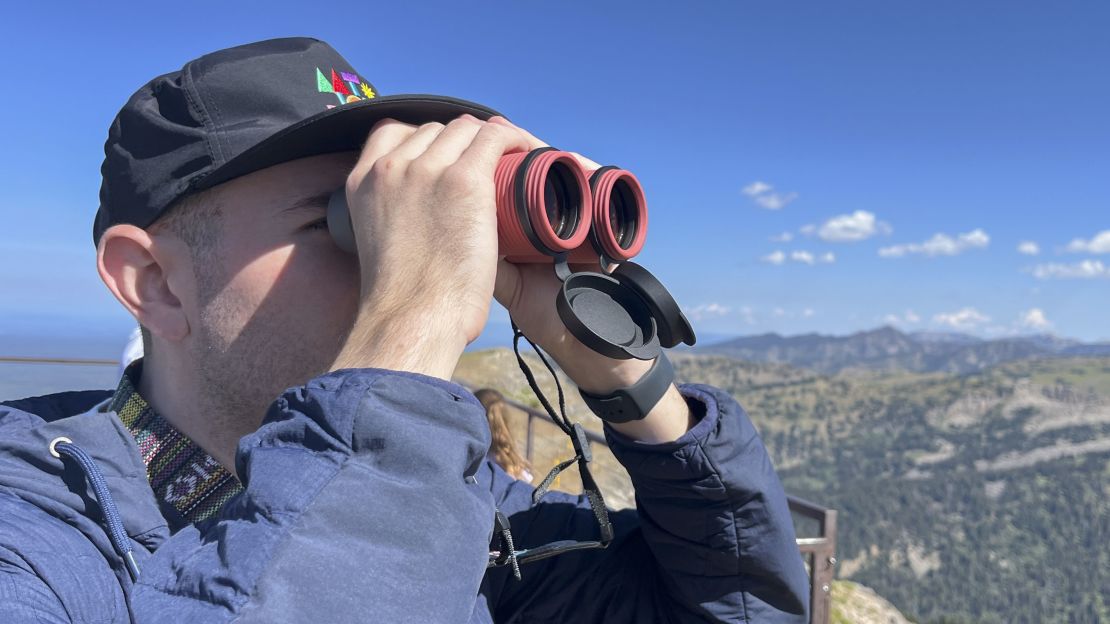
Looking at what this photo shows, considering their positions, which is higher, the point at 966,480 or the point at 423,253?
the point at 423,253

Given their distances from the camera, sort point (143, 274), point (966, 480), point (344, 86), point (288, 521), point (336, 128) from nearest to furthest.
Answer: point (288, 521), point (336, 128), point (143, 274), point (344, 86), point (966, 480)

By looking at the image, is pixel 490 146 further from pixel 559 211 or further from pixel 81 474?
pixel 81 474

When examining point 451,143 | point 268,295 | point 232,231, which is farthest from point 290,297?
point 451,143

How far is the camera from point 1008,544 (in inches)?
4636

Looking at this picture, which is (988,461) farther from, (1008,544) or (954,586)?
(954,586)

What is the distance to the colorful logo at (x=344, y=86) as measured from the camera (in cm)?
→ 133

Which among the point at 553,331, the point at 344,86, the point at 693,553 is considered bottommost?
the point at 693,553

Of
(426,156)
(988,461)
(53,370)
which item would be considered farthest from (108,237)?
(988,461)

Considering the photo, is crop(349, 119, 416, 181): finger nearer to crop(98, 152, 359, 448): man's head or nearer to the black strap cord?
crop(98, 152, 359, 448): man's head

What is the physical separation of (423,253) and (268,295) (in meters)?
0.38

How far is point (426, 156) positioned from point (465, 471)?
0.40m

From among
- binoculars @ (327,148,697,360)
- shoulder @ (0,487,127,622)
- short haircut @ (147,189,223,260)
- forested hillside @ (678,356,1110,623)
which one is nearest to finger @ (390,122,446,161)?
binoculars @ (327,148,697,360)

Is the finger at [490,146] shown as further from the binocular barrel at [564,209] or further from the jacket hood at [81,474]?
the jacket hood at [81,474]

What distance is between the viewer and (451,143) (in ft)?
3.30
